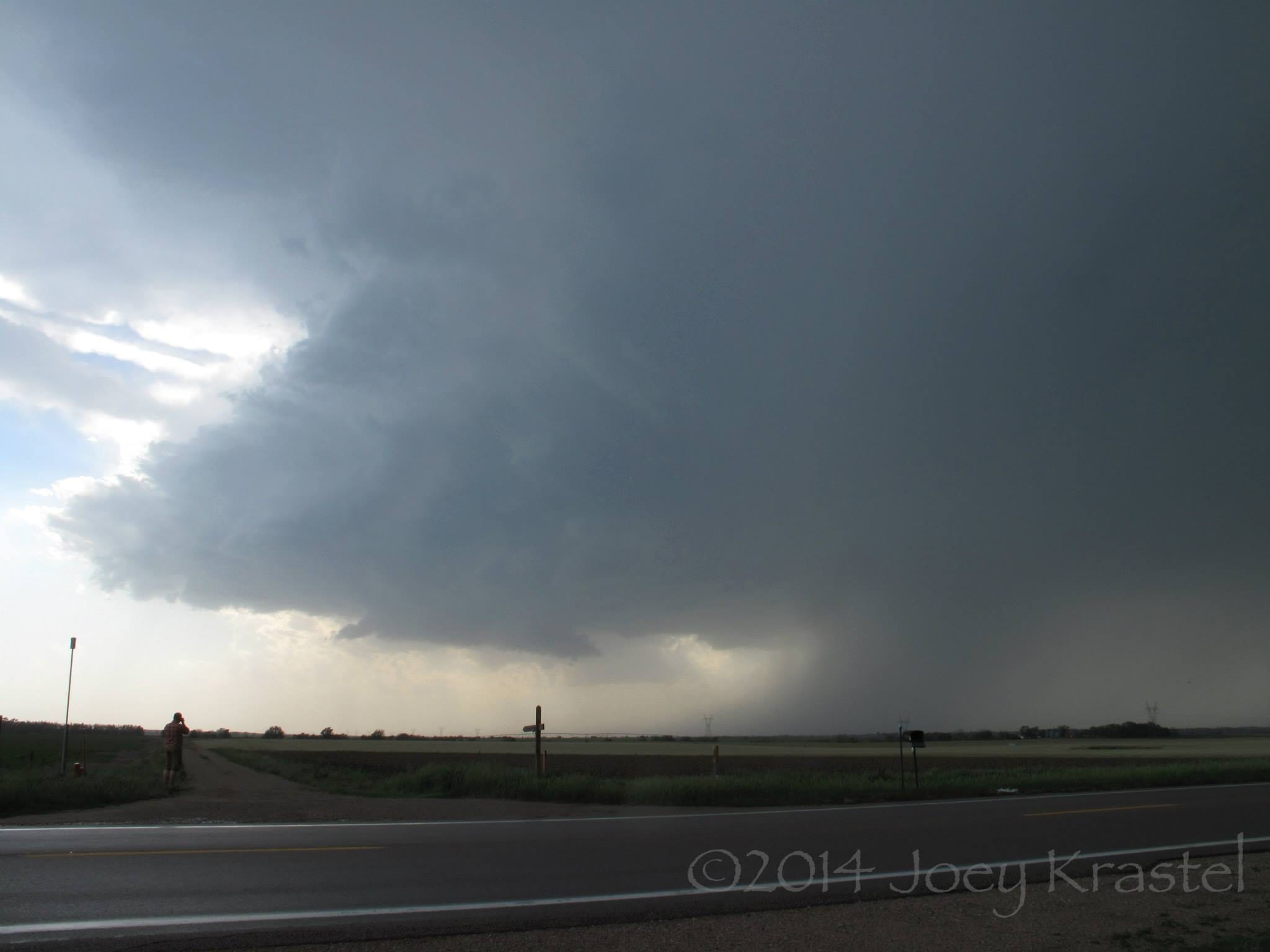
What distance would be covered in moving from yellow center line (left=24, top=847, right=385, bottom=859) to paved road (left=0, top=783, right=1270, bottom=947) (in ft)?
0.17

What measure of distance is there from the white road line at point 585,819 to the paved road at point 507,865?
12cm

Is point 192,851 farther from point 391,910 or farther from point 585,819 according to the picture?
point 585,819

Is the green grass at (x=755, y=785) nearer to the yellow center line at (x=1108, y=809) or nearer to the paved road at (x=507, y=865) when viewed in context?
the yellow center line at (x=1108, y=809)

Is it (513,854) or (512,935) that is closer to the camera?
(512,935)

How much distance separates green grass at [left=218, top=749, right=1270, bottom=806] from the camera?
2159 cm

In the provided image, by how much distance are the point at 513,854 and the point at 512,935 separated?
411cm

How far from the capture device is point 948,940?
8023 millimetres

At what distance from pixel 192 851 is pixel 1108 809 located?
1757cm

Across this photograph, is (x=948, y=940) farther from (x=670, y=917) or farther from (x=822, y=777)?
(x=822, y=777)

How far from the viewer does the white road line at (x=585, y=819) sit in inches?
566

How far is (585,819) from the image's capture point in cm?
Result: 1628

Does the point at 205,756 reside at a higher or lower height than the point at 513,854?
lower

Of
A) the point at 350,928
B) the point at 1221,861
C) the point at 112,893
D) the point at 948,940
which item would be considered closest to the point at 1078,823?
the point at 1221,861

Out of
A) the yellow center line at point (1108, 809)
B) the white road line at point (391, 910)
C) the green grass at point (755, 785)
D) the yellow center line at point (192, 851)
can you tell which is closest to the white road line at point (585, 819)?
the green grass at point (755, 785)
